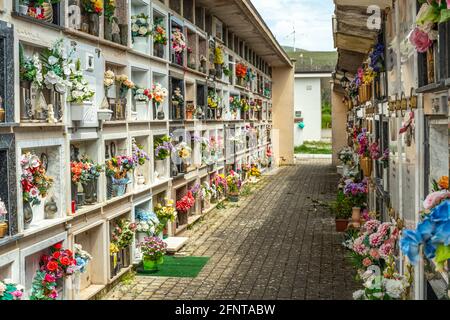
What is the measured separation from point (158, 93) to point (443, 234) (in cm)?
1231

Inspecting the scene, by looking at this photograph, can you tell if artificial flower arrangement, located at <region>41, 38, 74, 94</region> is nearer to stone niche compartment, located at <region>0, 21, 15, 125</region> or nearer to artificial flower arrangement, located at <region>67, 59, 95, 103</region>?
artificial flower arrangement, located at <region>67, 59, 95, 103</region>

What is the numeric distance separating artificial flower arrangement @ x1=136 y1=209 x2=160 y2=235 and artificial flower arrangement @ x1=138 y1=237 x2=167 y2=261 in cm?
30

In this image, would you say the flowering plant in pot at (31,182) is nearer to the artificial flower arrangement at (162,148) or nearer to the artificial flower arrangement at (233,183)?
the artificial flower arrangement at (162,148)

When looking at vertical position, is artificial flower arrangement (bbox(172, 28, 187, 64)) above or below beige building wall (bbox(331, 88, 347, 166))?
above

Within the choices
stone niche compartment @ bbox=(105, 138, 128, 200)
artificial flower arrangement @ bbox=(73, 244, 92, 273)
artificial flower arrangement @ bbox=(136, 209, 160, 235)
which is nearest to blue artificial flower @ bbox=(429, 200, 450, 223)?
artificial flower arrangement @ bbox=(73, 244, 92, 273)

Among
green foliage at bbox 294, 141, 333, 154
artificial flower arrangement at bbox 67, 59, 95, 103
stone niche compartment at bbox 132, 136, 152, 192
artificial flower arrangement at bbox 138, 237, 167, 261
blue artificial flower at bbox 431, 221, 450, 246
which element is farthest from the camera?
green foliage at bbox 294, 141, 333, 154

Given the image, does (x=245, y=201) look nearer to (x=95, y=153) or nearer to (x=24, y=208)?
(x=95, y=153)

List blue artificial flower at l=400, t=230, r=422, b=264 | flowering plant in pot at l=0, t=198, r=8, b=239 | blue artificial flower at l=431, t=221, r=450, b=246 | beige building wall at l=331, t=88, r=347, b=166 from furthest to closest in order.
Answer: beige building wall at l=331, t=88, r=347, b=166 → flowering plant in pot at l=0, t=198, r=8, b=239 → blue artificial flower at l=400, t=230, r=422, b=264 → blue artificial flower at l=431, t=221, r=450, b=246

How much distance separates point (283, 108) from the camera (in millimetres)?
44562

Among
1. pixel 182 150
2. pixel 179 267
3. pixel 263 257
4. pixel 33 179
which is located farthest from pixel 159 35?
pixel 33 179

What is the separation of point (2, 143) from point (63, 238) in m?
2.52

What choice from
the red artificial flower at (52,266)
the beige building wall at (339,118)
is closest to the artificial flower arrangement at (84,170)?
the red artificial flower at (52,266)

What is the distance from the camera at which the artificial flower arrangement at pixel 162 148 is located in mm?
16109

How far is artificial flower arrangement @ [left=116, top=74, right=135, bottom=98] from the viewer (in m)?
13.4
